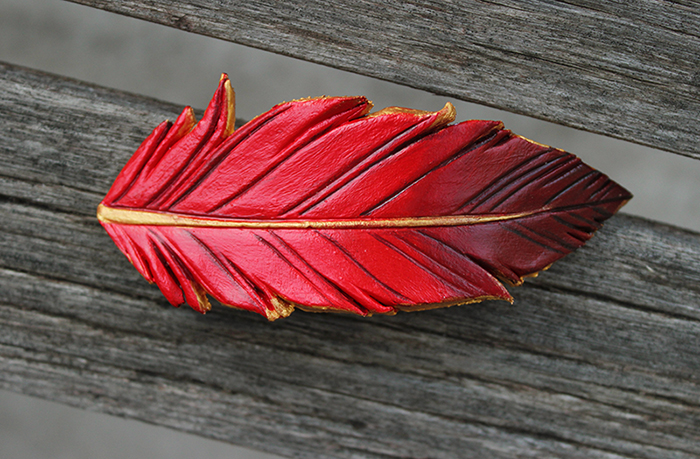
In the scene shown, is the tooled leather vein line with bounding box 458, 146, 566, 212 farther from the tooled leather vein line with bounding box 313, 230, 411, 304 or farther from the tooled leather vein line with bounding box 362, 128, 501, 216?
the tooled leather vein line with bounding box 313, 230, 411, 304

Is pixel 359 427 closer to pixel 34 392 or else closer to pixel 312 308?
pixel 312 308

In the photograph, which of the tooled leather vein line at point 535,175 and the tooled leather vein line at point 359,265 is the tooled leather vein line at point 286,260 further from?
the tooled leather vein line at point 535,175

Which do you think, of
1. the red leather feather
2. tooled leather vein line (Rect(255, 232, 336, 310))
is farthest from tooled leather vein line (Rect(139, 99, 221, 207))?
tooled leather vein line (Rect(255, 232, 336, 310))

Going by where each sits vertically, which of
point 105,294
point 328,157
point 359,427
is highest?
point 328,157

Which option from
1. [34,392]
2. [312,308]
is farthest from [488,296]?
[34,392]

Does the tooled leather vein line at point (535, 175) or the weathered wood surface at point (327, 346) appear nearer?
the tooled leather vein line at point (535, 175)

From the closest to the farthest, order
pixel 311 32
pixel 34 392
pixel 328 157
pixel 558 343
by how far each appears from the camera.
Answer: pixel 328 157, pixel 311 32, pixel 558 343, pixel 34 392

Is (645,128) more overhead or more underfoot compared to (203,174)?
more overhead

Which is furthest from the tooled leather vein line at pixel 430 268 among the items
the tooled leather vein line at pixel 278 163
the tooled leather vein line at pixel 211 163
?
the tooled leather vein line at pixel 211 163
